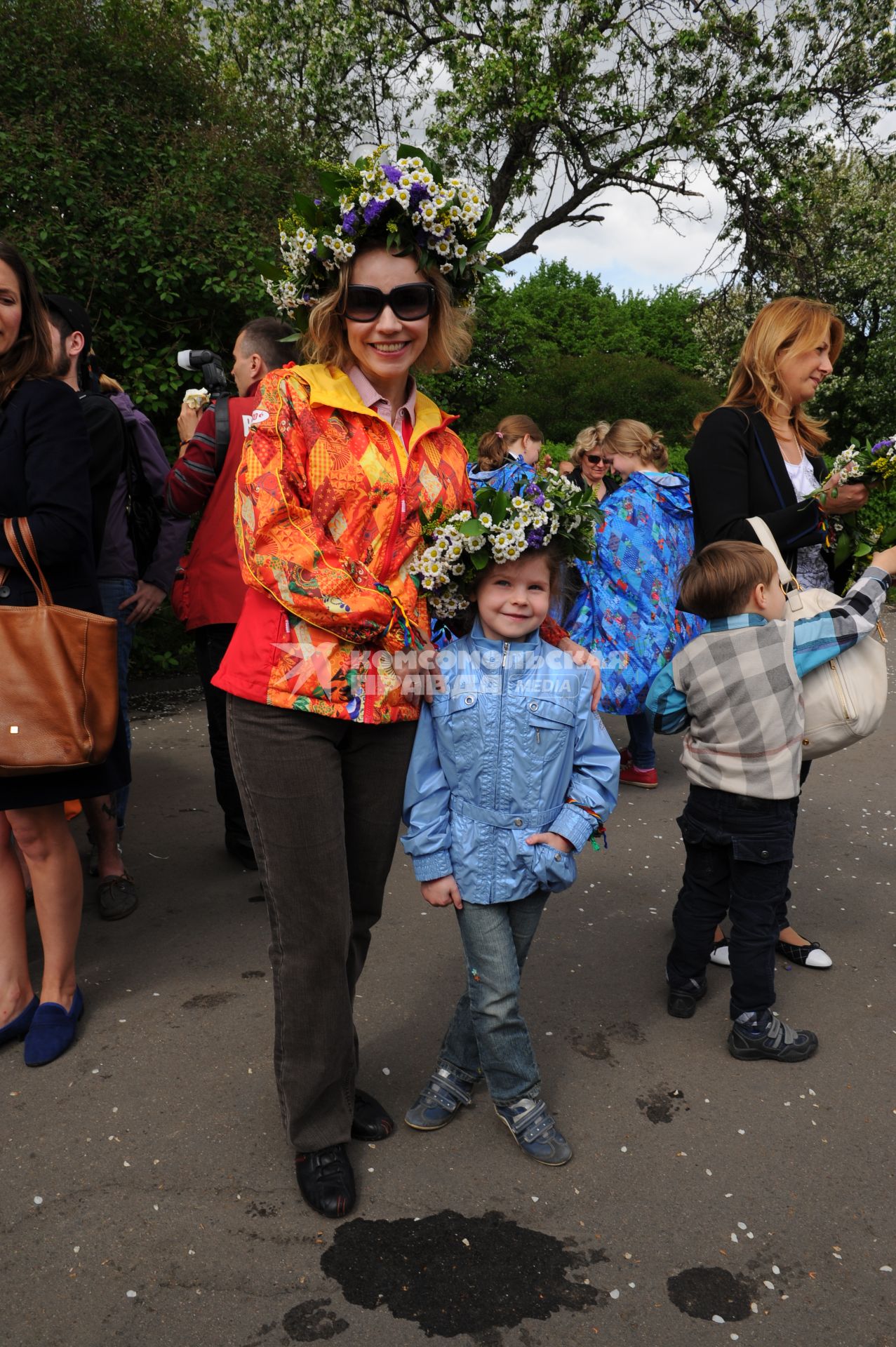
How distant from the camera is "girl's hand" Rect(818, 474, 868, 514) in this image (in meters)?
3.28

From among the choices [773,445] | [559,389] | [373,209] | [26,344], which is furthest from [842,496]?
[559,389]

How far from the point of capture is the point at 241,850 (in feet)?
14.7

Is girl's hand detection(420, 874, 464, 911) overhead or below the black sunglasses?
below

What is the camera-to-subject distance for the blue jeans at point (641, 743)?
224 inches

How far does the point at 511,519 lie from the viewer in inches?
94.6

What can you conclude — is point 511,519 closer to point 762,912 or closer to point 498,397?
point 762,912

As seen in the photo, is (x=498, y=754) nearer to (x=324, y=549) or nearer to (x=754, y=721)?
(x=324, y=549)

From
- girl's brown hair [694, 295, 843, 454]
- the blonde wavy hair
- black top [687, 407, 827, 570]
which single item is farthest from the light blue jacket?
the blonde wavy hair

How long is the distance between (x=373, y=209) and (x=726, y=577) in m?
1.52

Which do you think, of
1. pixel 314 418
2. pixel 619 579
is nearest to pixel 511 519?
pixel 314 418

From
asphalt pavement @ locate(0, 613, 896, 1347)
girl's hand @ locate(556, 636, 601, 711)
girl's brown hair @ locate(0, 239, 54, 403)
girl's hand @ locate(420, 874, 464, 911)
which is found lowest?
asphalt pavement @ locate(0, 613, 896, 1347)

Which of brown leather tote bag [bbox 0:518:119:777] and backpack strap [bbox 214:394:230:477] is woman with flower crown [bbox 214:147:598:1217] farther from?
backpack strap [bbox 214:394:230:477]

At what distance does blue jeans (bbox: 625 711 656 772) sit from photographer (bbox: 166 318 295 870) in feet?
7.88

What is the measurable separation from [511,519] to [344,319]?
611 millimetres
